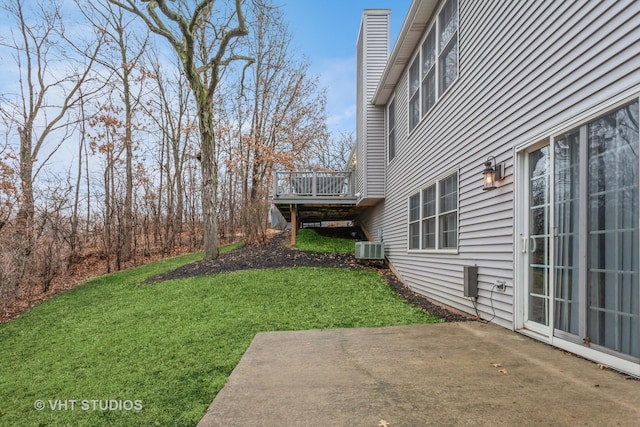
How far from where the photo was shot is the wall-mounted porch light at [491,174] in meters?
4.13

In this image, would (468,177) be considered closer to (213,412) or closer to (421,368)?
(421,368)

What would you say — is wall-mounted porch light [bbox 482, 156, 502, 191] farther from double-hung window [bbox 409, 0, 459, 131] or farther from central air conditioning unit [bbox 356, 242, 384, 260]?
central air conditioning unit [bbox 356, 242, 384, 260]

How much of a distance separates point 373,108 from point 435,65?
4.23 m

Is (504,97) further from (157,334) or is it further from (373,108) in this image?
(373,108)

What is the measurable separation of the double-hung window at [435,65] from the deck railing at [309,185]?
463cm

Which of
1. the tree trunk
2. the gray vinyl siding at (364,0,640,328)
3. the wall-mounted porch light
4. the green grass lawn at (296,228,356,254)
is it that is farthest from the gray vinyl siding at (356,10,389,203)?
the wall-mounted porch light

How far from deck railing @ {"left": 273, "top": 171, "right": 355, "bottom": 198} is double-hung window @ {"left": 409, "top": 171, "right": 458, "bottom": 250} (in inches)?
181

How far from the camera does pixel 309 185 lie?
11.8m

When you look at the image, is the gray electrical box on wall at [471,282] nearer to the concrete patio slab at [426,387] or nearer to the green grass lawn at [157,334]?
the green grass lawn at [157,334]

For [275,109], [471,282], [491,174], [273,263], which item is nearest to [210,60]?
[273,263]

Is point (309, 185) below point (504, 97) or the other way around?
below

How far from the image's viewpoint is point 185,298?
22.2 feet

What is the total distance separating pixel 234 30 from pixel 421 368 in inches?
410

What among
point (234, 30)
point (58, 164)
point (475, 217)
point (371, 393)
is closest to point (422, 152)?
point (475, 217)
